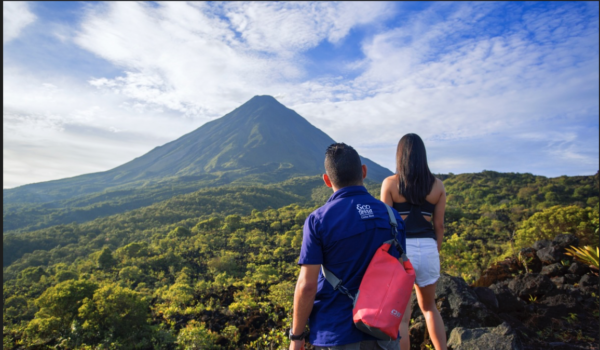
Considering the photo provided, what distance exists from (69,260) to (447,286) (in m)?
23.2

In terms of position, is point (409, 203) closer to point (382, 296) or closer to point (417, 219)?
point (417, 219)

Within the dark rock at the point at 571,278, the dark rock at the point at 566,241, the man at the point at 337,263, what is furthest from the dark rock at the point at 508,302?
the man at the point at 337,263

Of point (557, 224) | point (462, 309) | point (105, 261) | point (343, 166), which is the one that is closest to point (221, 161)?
point (105, 261)

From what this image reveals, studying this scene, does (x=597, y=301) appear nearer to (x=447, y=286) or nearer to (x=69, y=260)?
(x=447, y=286)

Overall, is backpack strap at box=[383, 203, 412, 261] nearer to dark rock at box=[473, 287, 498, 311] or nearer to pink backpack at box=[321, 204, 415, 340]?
pink backpack at box=[321, 204, 415, 340]

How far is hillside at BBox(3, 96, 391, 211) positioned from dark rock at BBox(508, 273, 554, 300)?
2273 inches

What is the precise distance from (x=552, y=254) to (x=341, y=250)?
5.72 metres

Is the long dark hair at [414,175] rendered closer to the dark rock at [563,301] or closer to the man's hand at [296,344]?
the man's hand at [296,344]

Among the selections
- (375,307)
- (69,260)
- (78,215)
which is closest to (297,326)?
(375,307)

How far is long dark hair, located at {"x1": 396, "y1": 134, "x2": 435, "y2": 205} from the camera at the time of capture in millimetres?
2176

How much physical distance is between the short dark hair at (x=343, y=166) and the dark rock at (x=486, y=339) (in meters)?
1.86

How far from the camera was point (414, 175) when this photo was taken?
2178 millimetres

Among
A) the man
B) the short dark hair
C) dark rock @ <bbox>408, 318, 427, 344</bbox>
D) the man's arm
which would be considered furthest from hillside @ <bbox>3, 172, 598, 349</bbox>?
the short dark hair

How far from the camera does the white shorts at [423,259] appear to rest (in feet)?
6.98
